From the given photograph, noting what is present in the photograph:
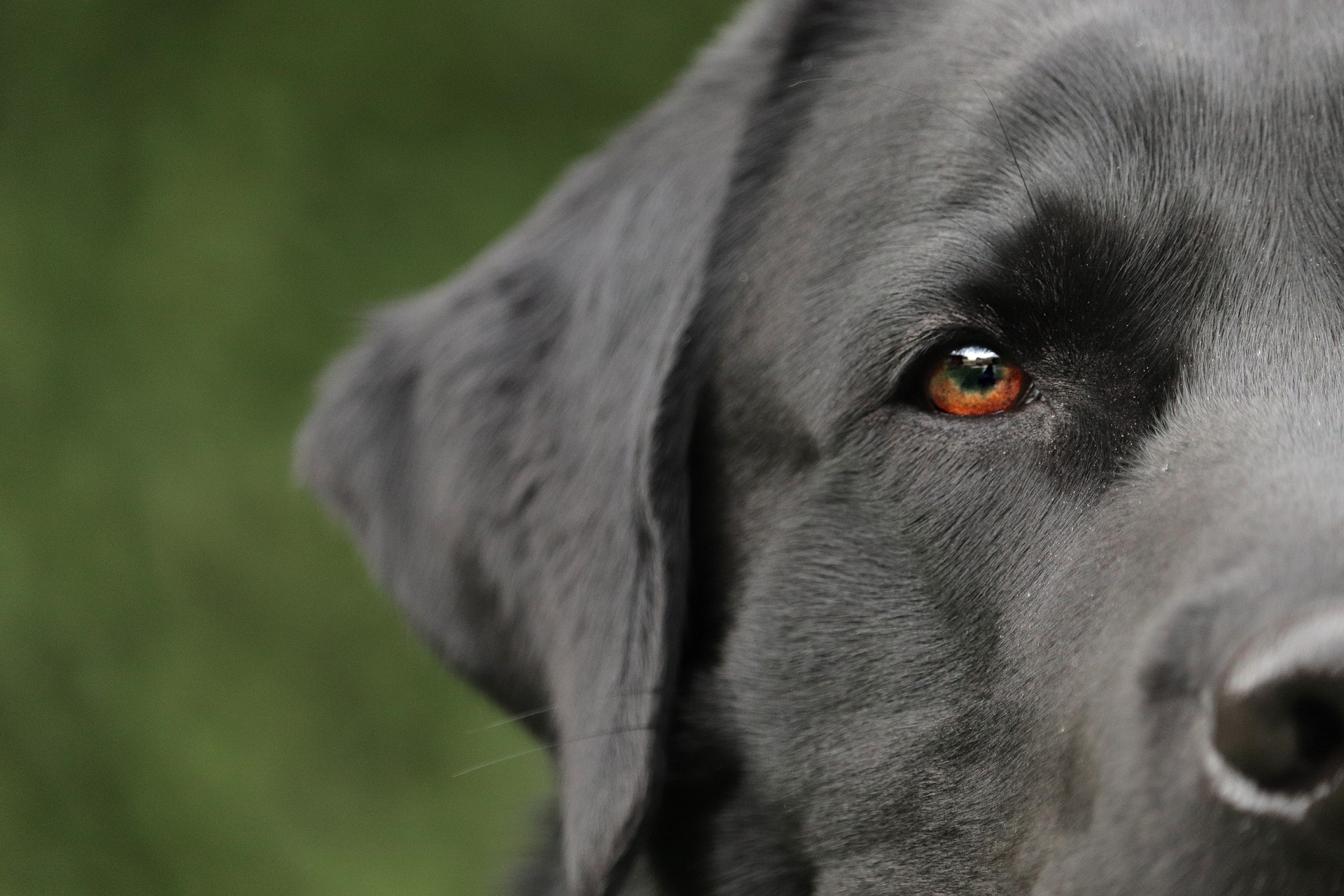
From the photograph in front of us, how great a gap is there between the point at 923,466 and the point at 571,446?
72 cm

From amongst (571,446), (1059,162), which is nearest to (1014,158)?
(1059,162)

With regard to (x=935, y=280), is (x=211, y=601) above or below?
below

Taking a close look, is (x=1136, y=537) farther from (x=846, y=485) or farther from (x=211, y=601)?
(x=211, y=601)

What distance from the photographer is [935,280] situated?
2262 mm

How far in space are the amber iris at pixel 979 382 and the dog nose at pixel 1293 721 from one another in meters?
0.66

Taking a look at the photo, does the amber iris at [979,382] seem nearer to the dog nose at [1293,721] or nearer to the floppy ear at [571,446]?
the floppy ear at [571,446]

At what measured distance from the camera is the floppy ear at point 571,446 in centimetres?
257

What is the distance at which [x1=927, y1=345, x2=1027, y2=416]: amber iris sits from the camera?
88.2 inches

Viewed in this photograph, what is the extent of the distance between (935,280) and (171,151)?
4002mm

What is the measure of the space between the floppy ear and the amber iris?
1.80ft

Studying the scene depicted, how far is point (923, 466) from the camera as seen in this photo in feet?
7.47

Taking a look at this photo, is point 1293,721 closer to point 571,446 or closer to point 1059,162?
point 1059,162

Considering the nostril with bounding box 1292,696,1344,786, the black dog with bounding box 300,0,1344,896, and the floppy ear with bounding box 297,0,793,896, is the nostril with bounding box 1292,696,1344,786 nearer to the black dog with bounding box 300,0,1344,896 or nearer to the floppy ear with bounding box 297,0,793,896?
the black dog with bounding box 300,0,1344,896

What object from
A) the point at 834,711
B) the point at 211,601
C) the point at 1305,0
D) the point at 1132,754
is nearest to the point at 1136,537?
the point at 1132,754
